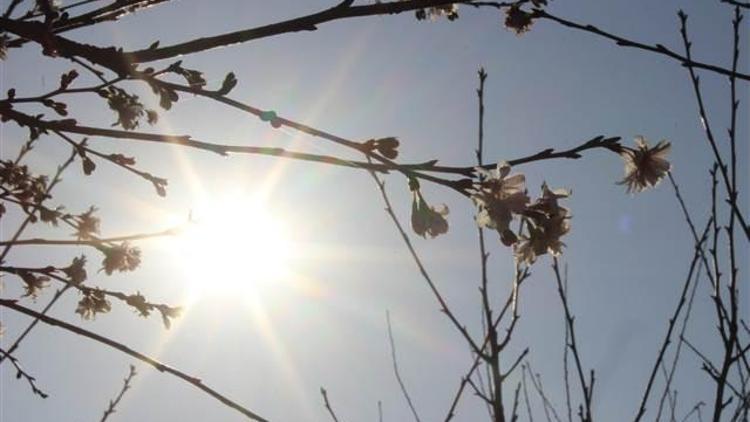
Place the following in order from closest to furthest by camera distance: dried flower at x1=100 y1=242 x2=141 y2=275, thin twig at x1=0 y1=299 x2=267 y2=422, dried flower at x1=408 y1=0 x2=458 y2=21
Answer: thin twig at x1=0 y1=299 x2=267 y2=422 < dried flower at x1=408 y1=0 x2=458 y2=21 < dried flower at x1=100 y1=242 x2=141 y2=275

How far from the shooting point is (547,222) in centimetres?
179

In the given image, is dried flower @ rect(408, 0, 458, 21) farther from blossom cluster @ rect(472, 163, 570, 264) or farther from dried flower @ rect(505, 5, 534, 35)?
blossom cluster @ rect(472, 163, 570, 264)

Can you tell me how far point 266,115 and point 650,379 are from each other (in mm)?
1885

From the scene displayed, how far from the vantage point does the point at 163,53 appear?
5.78ft

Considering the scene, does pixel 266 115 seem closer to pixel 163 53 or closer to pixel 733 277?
pixel 163 53

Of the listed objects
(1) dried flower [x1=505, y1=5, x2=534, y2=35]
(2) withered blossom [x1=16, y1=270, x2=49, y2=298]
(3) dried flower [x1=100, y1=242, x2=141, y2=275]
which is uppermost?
(1) dried flower [x1=505, y1=5, x2=534, y2=35]

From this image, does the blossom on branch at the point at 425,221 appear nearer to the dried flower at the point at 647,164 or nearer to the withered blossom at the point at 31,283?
the dried flower at the point at 647,164

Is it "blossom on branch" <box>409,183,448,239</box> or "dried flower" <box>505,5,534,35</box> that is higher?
"dried flower" <box>505,5,534,35</box>

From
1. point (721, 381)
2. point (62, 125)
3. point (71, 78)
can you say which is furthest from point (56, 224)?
point (721, 381)

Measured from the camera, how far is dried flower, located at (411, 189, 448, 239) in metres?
1.79

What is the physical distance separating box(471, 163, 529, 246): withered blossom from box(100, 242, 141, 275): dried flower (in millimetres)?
2693

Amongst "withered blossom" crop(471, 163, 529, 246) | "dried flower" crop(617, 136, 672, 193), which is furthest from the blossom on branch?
"dried flower" crop(617, 136, 672, 193)

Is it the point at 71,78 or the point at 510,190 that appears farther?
the point at 71,78

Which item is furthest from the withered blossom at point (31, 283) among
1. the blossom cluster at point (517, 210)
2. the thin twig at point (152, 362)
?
the blossom cluster at point (517, 210)
